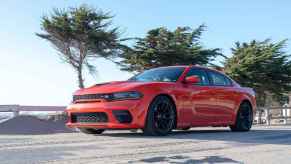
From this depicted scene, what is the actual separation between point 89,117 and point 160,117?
1.19m

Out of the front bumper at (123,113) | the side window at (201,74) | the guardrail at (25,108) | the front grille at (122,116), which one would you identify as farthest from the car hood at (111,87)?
the guardrail at (25,108)

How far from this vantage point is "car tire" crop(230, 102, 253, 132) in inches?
388

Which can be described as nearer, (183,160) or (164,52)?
(183,160)

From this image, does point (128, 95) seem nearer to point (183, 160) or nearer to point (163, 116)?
point (163, 116)

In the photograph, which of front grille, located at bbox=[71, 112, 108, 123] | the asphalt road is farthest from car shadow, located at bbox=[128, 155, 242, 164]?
front grille, located at bbox=[71, 112, 108, 123]

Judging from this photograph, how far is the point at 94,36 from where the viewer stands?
35656mm

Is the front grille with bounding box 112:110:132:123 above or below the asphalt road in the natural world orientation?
above

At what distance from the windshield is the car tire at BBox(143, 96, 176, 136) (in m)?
0.64

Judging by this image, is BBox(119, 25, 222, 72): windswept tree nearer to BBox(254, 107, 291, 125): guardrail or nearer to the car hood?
BBox(254, 107, 291, 125): guardrail

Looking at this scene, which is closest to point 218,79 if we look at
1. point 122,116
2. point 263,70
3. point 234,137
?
point 234,137

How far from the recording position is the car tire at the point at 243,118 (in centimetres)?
985

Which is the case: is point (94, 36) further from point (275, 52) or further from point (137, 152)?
point (137, 152)

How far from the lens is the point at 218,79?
31.6 ft

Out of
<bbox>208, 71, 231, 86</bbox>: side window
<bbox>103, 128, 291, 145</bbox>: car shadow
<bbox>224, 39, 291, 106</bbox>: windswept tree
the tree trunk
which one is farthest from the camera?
<bbox>224, 39, 291, 106</bbox>: windswept tree
